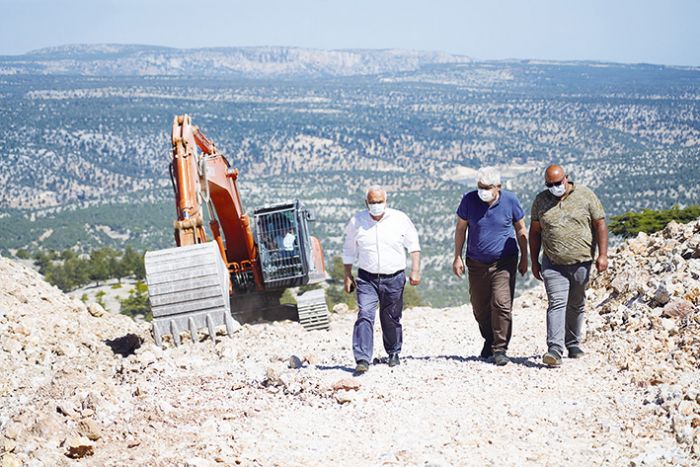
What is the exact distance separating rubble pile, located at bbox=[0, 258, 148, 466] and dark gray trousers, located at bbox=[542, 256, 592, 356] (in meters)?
4.03

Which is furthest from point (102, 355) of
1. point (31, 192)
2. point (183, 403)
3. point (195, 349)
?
point (31, 192)

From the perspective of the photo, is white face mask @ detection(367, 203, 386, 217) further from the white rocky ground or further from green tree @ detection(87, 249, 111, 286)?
green tree @ detection(87, 249, 111, 286)

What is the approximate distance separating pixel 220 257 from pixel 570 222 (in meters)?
4.39

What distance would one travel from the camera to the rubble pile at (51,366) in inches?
274

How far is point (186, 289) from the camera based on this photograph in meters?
10.8

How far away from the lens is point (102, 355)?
39.2 feet

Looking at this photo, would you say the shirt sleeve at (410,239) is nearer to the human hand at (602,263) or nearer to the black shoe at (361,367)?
the black shoe at (361,367)

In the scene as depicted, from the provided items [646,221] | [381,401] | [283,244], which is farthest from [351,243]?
[646,221]

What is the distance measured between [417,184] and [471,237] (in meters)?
169

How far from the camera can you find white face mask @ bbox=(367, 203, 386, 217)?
335 inches

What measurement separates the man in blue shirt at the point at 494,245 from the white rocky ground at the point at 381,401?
509mm

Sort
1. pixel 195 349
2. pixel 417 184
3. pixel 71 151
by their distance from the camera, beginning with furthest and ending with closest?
pixel 71 151 → pixel 417 184 → pixel 195 349

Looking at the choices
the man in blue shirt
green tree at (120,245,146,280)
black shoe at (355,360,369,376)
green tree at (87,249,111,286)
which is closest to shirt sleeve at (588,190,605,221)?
the man in blue shirt

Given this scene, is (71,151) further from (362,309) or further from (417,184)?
(362,309)
